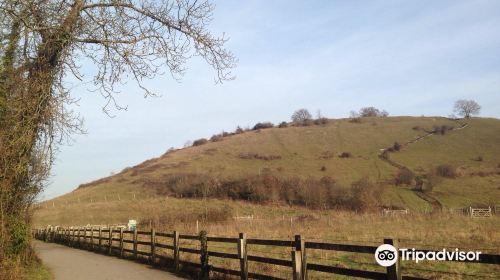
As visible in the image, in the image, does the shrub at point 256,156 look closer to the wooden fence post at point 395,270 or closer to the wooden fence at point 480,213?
the wooden fence at point 480,213

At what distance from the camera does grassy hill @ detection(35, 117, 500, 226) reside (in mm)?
71000

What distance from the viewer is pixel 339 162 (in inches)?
3462

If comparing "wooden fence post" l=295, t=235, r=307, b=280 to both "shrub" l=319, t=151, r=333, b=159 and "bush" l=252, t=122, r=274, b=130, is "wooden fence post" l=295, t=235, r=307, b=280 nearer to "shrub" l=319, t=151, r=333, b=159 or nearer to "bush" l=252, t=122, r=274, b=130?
"shrub" l=319, t=151, r=333, b=159

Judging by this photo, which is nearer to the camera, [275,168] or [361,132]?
[275,168]

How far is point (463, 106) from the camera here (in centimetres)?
13138

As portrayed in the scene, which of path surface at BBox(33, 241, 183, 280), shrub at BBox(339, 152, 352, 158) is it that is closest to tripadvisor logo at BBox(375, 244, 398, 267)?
path surface at BBox(33, 241, 183, 280)

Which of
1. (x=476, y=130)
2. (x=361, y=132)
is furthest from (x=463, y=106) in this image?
(x=361, y=132)

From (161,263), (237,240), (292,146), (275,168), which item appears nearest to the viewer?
(237,240)

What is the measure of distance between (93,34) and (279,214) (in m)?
49.9

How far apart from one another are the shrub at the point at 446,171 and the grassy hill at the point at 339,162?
1.25 metres

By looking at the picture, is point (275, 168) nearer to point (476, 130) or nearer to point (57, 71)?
point (476, 130)

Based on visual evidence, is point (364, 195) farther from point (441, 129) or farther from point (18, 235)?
point (18, 235)

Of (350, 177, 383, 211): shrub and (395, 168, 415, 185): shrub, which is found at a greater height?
(395, 168, 415, 185): shrub

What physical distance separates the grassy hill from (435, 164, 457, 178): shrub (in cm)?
125
